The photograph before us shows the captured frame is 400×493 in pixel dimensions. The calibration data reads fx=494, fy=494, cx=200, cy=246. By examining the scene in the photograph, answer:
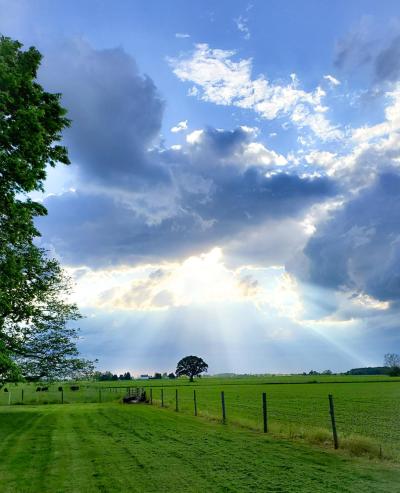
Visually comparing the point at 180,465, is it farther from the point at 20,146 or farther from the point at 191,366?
the point at 191,366

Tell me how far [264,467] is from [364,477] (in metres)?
2.41

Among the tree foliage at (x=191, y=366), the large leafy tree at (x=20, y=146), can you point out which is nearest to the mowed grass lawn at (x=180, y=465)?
the large leafy tree at (x=20, y=146)

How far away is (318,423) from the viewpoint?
1113 inches

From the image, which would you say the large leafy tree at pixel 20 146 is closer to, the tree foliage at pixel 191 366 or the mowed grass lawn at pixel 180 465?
the mowed grass lawn at pixel 180 465

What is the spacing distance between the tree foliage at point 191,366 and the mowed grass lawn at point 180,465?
Answer: 6104 inches

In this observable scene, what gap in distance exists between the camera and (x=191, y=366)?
17262 cm

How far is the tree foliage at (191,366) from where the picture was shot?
17188 centimetres

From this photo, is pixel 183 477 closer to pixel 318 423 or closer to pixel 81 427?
pixel 81 427

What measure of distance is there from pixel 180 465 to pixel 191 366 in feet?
537

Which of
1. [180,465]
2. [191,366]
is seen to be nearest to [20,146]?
[180,465]

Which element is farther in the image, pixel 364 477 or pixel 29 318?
pixel 29 318

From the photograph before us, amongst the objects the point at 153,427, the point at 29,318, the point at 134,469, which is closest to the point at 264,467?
the point at 134,469

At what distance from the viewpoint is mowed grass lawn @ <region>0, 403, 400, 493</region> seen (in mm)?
10789

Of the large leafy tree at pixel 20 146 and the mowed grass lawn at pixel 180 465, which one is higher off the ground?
the large leafy tree at pixel 20 146
